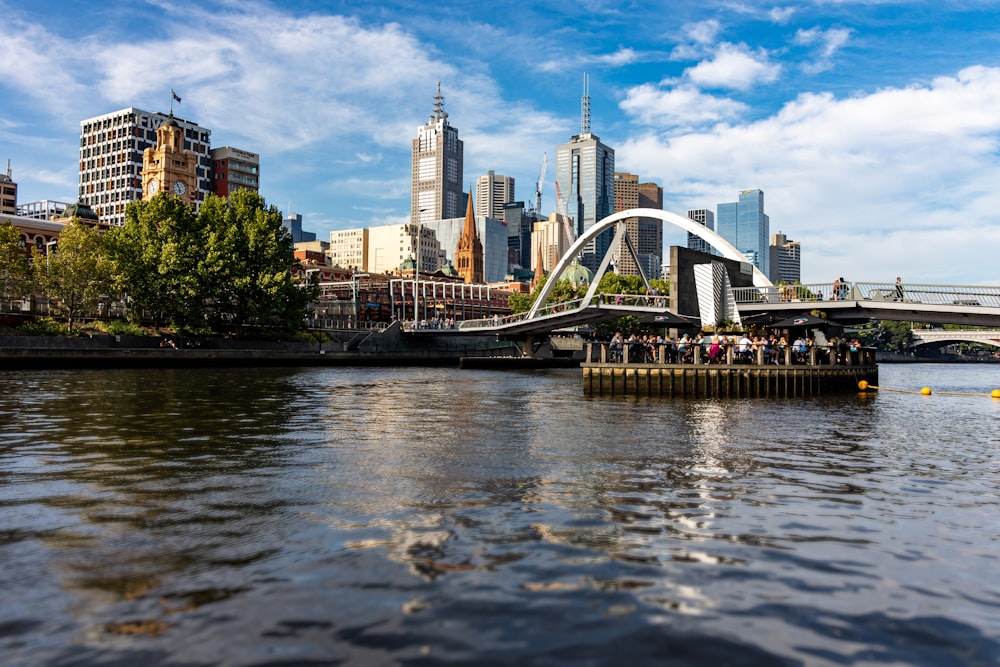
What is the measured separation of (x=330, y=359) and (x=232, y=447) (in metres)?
58.8

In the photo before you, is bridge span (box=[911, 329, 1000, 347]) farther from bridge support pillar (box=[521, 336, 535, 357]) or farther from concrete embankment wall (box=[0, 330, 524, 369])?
concrete embankment wall (box=[0, 330, 524, 369])

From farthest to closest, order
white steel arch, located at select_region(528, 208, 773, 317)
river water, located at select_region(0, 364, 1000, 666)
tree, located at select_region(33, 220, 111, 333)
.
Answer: white steel arch, located at select_region(528, 208, 773, 317), tree, located at select_region(33, 220, 111, 333), river water, located at select_region(0, 364, 1000, 666)

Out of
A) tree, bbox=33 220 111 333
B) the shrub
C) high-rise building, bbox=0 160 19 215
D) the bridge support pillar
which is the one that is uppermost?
high-rise building, bbox=0 160 19 215

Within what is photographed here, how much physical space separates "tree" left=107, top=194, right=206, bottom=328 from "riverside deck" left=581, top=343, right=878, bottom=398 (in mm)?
43441

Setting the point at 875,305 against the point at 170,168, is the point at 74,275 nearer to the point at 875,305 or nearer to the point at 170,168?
the point at 875,305

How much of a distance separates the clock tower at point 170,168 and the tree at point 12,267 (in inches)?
3238

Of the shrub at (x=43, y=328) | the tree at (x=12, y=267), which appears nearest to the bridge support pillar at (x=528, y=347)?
the shrub at (x=43, y=328)

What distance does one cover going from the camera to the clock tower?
144 m

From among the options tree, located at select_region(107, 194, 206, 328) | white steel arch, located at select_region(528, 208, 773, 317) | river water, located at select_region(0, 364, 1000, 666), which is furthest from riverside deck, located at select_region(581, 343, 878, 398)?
tree, located at select_region(107, 194, 206, 328)

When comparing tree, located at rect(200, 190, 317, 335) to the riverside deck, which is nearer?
the riverside deck

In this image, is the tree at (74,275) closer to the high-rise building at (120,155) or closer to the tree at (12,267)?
the tree at (12,267)

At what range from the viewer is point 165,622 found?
18.9 ft

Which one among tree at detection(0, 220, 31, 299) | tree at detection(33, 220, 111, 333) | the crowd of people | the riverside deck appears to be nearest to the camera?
the riverside deck

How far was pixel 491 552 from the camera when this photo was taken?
7.73 meters
